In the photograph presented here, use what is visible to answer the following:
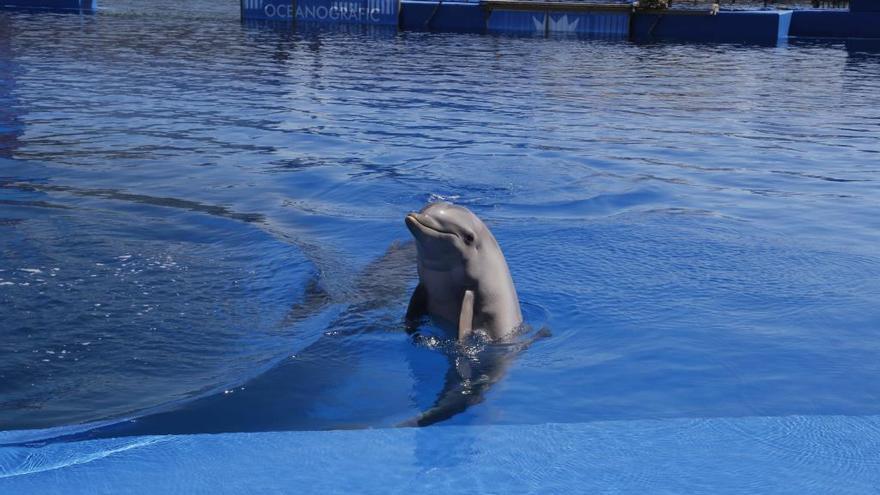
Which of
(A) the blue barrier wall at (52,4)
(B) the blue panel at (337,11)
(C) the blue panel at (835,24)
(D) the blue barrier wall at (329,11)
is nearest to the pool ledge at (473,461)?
(C) the blue panel at (835,24)

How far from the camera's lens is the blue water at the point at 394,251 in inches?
176

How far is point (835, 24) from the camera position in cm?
2822

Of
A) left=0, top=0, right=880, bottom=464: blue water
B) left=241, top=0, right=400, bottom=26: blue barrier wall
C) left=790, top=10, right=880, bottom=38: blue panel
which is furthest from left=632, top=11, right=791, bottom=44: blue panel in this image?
left=0, top=0, right=880, bottom=464: blue water

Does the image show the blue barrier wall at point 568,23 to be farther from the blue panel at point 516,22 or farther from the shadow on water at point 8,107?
the shadow on water at point 8,107

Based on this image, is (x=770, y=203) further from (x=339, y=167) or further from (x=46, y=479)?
(x=46, y=479)

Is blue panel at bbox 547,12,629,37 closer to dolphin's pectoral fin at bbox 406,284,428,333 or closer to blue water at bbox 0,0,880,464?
blue water at bbox 0,0,880,464

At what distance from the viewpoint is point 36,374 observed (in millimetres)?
A: 4457

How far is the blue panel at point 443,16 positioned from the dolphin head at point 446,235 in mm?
25688

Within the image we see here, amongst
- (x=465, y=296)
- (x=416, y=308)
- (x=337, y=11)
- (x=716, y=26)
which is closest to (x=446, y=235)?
(x=465, y=296)

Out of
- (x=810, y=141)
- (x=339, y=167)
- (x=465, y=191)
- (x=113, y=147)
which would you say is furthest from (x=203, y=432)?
(x=810, y=141)

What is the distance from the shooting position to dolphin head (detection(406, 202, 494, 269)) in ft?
15.1

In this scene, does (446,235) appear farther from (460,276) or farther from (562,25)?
(562,25)

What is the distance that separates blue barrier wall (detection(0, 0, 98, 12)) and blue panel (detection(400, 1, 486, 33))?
1098cm

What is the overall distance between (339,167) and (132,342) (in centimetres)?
480
